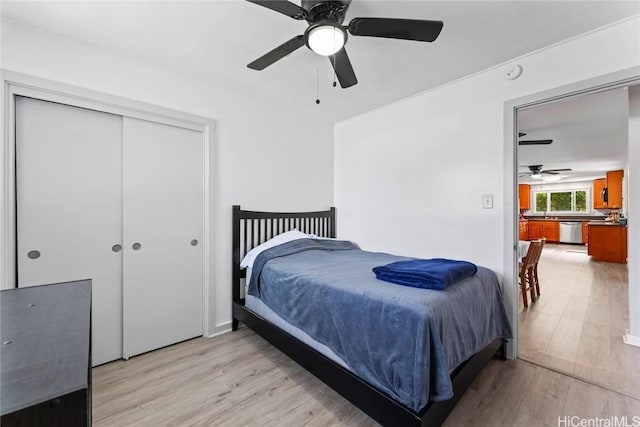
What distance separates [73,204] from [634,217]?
4.56 metres

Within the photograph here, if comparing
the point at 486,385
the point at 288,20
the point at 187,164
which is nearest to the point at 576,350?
the point at 486,385

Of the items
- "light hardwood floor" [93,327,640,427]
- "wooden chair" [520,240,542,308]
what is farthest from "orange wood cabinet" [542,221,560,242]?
"light hardwood floor" [93,327,640,427]

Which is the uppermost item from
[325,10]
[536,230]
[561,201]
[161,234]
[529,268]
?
[325,10]

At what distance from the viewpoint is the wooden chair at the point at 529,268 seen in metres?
3.28

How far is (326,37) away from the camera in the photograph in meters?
1.54

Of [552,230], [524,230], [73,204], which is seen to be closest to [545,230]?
[552,230]

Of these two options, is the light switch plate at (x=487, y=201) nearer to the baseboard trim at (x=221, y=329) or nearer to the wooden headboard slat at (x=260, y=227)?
the wooden headboard slat at (x=260, y=227)

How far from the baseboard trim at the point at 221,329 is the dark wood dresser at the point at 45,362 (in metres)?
1.80

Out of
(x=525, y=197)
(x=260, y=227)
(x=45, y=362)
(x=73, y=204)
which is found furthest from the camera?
(x=525, y=197)

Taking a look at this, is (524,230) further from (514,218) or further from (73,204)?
(73,204)

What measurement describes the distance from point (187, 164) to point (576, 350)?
3.71 meters

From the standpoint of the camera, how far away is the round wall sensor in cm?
221

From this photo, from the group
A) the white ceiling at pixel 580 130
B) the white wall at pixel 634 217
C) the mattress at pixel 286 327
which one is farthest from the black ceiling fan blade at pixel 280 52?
the white wall at pixel 634 217

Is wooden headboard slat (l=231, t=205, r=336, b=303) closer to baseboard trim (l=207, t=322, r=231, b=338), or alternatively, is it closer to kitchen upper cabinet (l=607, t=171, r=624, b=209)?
baseboard trim (l=207, t=322, r=231, b=338)
